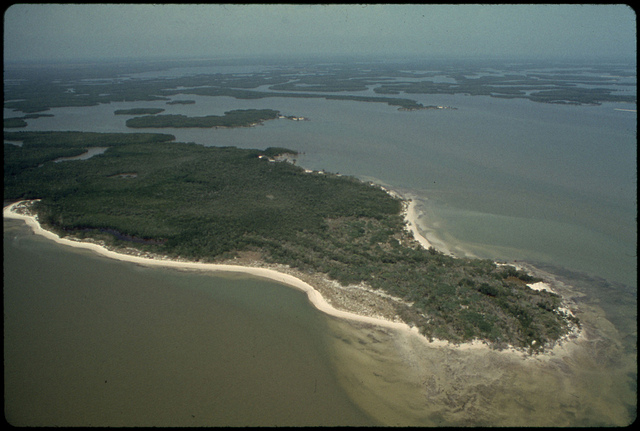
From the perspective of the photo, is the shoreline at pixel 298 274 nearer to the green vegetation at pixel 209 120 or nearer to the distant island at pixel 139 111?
the green vegetation at pixel 209 120

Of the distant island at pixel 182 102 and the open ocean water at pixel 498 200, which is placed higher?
the distant island at pixel 182 102

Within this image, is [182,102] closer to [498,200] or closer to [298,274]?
[498,200]

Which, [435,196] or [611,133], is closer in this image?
[435,196]

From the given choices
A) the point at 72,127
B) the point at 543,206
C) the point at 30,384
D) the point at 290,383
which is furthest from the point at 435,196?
the point at 72,127

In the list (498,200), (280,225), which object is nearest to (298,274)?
(280,225)

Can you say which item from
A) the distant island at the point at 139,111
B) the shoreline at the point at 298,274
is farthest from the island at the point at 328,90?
the shoreline at the point at 298,274

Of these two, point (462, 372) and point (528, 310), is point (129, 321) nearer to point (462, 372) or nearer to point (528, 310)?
point (462, 372)

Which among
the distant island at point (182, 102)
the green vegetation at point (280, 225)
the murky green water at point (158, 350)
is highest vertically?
the distant island at point (182, 102)
